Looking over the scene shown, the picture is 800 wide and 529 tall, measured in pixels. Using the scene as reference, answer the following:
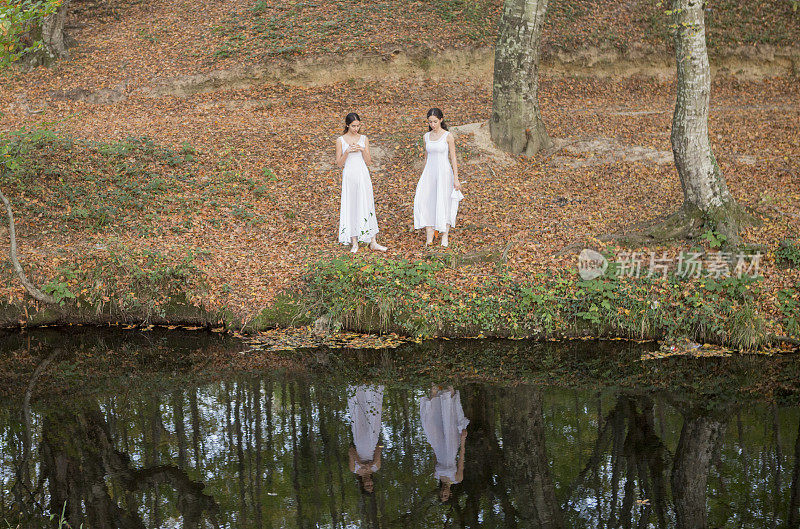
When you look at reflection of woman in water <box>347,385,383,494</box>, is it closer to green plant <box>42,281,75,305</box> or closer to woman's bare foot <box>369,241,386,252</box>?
woman's bare foot <box>369,241,386,252</box>

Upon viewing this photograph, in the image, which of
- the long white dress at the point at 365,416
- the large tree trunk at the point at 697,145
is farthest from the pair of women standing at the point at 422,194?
the long white dress at the point at 365,416

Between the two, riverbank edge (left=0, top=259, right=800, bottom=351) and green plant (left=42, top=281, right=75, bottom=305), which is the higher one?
green plant (left=42, top=281, right=75, bottom=305)

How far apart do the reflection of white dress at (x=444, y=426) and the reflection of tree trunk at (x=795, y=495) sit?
270 centimetres

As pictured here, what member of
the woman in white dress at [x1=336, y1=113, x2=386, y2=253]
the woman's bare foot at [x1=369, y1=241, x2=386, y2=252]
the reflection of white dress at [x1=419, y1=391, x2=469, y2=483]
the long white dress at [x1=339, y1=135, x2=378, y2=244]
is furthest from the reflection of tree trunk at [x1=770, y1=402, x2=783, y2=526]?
the long white dress at [x1=339, y1=135, x2=378, y2=244]

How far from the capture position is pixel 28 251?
39.0 ft

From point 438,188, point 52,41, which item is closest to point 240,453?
point 438,188

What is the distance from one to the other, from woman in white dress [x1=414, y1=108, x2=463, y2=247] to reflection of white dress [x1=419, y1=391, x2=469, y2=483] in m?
3.99

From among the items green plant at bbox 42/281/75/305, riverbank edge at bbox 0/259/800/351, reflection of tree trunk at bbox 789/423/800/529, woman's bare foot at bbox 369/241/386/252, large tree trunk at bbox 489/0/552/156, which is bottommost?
reflection of tree trunk at bbox 789/423/800/529

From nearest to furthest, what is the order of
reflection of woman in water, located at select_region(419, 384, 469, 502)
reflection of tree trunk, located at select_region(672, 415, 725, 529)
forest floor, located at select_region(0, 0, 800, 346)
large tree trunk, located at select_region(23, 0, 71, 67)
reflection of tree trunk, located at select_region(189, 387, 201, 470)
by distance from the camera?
reflection of tree trunk, located at select_region(672, 415, 725, 529), reflection of woman in water, located at select_region(419, 384, 469, 502), reflection of tree trunk, located at select_region(189, 387, 201, 470), forest floor, located at select_region(0, 0, 800, 346), large tree trunk, located at select_region(23, 0, 71, 67)

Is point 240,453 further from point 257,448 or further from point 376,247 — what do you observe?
point 376,247

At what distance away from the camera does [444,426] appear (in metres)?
7.77

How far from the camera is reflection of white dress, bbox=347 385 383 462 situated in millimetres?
7359

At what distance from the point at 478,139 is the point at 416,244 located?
4432 millimetres

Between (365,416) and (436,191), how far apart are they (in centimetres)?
498
